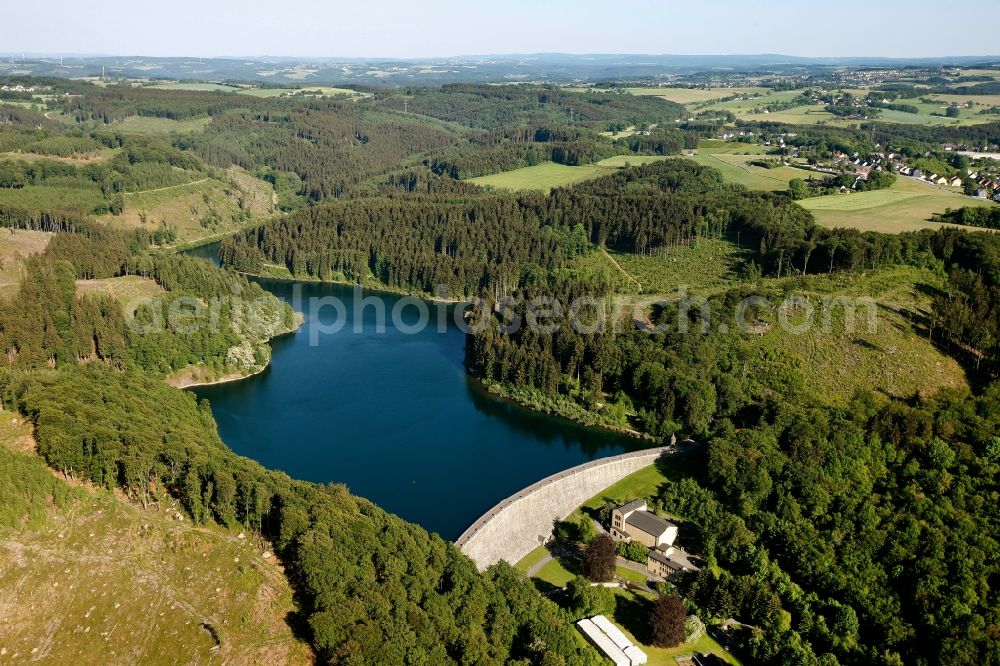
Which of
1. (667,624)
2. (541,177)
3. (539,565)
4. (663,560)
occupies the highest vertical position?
(541,177)

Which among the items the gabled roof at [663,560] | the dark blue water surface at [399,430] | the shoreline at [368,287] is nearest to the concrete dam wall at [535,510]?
the dark blue water surface at [399,430]

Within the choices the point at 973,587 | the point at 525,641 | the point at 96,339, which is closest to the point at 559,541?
the point at 525,641

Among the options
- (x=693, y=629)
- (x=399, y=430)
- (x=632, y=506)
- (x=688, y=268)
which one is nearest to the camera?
(x=693, y=629)

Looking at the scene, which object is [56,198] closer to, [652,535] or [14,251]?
[14,251]

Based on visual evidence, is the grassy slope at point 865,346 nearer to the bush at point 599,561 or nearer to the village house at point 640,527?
the village house at point 640,527

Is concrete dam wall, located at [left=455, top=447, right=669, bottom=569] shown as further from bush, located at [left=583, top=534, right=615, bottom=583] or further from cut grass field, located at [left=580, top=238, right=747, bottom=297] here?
cut grass field, located at [left=580, top=238, right=747, bottom=297]

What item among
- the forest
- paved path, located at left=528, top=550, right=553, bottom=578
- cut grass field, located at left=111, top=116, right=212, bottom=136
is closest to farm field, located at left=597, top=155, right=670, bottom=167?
the forest

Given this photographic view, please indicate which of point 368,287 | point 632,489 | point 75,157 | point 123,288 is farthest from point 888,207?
point 75,157
